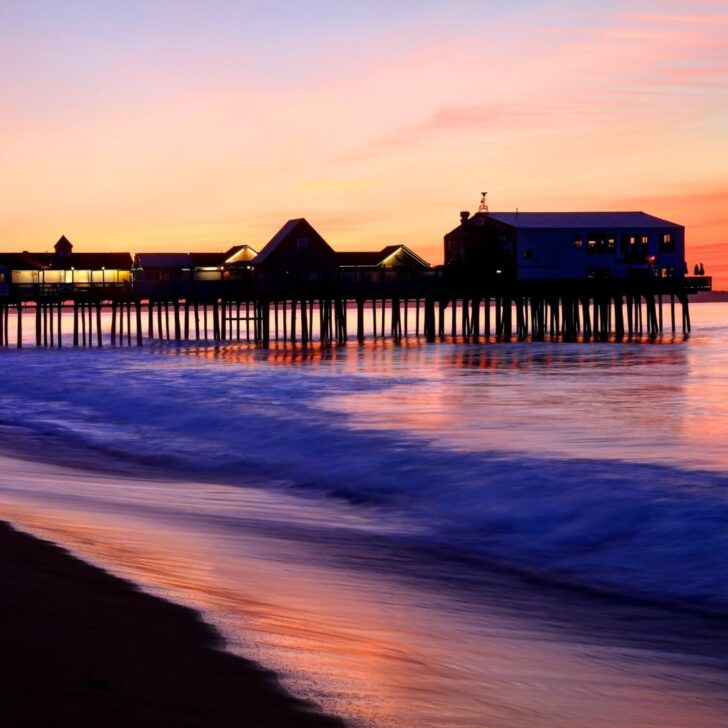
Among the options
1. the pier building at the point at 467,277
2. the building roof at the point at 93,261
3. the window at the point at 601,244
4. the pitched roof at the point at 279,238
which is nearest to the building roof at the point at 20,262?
the building roof at the point at 93,261

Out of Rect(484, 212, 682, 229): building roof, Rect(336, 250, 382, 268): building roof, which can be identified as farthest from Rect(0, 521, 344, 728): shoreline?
Rect(336, 250, 382, 268): building roof

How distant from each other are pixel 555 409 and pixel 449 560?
47.8 ft

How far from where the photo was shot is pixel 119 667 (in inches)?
176

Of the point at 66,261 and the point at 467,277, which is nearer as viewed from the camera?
the point at 467,277

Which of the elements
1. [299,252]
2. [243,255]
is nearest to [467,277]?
[299,252]

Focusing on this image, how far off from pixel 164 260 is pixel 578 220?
34550 mm

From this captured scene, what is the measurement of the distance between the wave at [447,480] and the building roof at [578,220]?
36.8 metres

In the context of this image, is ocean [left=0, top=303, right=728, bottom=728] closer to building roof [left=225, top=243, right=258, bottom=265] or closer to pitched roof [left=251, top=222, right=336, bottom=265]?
pitched roof [left=251, top=222, right=336, bottom=265]

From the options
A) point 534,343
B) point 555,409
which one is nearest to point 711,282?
point 534,343

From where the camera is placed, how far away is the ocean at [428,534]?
17.7 ft

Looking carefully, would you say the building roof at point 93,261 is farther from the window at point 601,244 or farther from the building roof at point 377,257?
the window at point 601,244

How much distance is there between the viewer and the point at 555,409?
77.6 ft

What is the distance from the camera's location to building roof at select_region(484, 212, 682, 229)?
210 feet

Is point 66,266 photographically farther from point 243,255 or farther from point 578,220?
point 578,220
